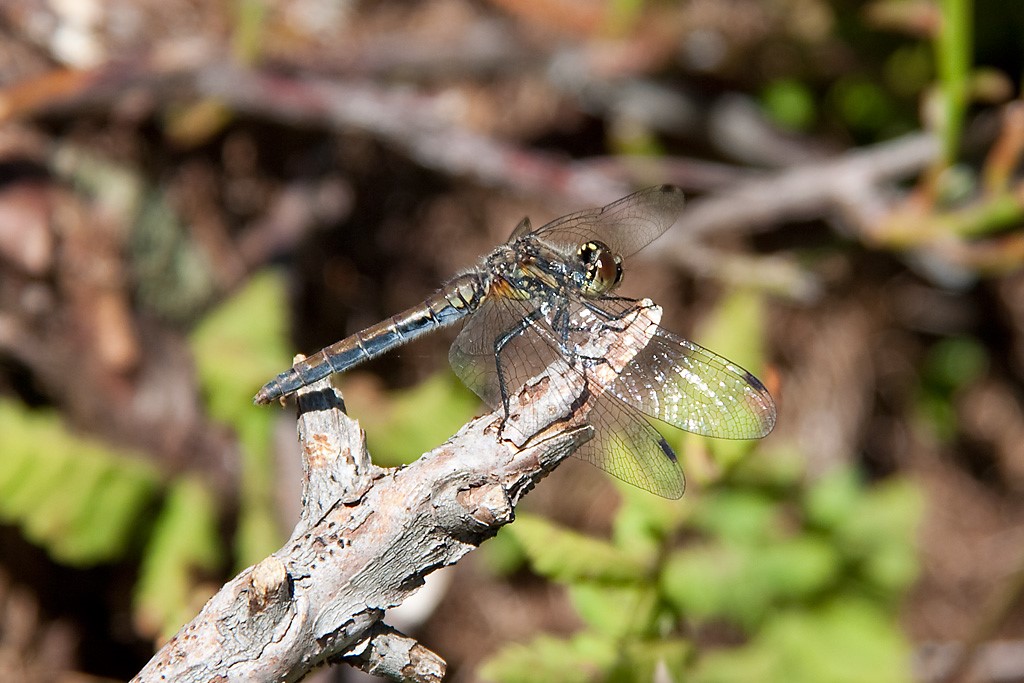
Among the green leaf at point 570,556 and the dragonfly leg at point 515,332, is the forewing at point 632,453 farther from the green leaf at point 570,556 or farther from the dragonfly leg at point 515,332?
the dragonfly leg at point 515,332

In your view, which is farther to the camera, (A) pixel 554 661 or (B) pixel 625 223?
(B) pixel 625 223

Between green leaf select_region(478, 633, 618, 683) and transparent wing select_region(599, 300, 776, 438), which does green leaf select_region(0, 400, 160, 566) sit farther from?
transparent wing select_region(599, 300, 776, 438)

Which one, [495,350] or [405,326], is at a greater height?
[405,326]

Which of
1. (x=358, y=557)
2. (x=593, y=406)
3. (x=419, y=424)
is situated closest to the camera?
(x=358, y=557)

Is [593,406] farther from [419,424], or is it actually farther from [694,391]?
[419,424]

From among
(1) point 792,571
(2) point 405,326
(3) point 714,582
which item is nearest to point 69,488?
(2) point 405,326

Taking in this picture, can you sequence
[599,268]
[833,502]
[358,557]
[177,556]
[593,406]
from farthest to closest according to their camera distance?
[833,502]
[177,556]
[599,268]
[593,406]
[358,557]

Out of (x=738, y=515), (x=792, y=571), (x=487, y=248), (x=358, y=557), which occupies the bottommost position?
(x=358, y=557)
